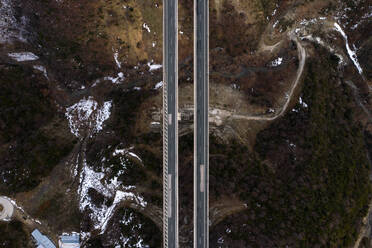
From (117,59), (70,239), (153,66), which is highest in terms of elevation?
(117,59)

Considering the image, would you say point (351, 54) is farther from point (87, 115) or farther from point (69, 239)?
point (69, 239)

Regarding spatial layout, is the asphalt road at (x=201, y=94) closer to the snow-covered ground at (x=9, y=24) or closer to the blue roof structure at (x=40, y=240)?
the blue roof structure at (x=40, y=240)

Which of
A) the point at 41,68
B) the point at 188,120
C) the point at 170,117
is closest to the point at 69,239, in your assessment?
the point at 170,117

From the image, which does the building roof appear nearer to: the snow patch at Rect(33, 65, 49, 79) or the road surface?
the road surface

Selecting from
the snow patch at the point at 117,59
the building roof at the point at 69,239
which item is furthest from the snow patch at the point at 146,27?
the building roof at the point at 69,239

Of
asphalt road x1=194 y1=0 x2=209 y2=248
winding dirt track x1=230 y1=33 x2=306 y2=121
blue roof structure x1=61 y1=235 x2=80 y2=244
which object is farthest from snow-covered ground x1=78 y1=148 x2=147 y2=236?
winding dirt track x1=230 y1=33 x2=306 y2=121

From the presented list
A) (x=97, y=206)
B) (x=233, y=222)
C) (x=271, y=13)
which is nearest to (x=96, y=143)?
(x=97, y=206)
